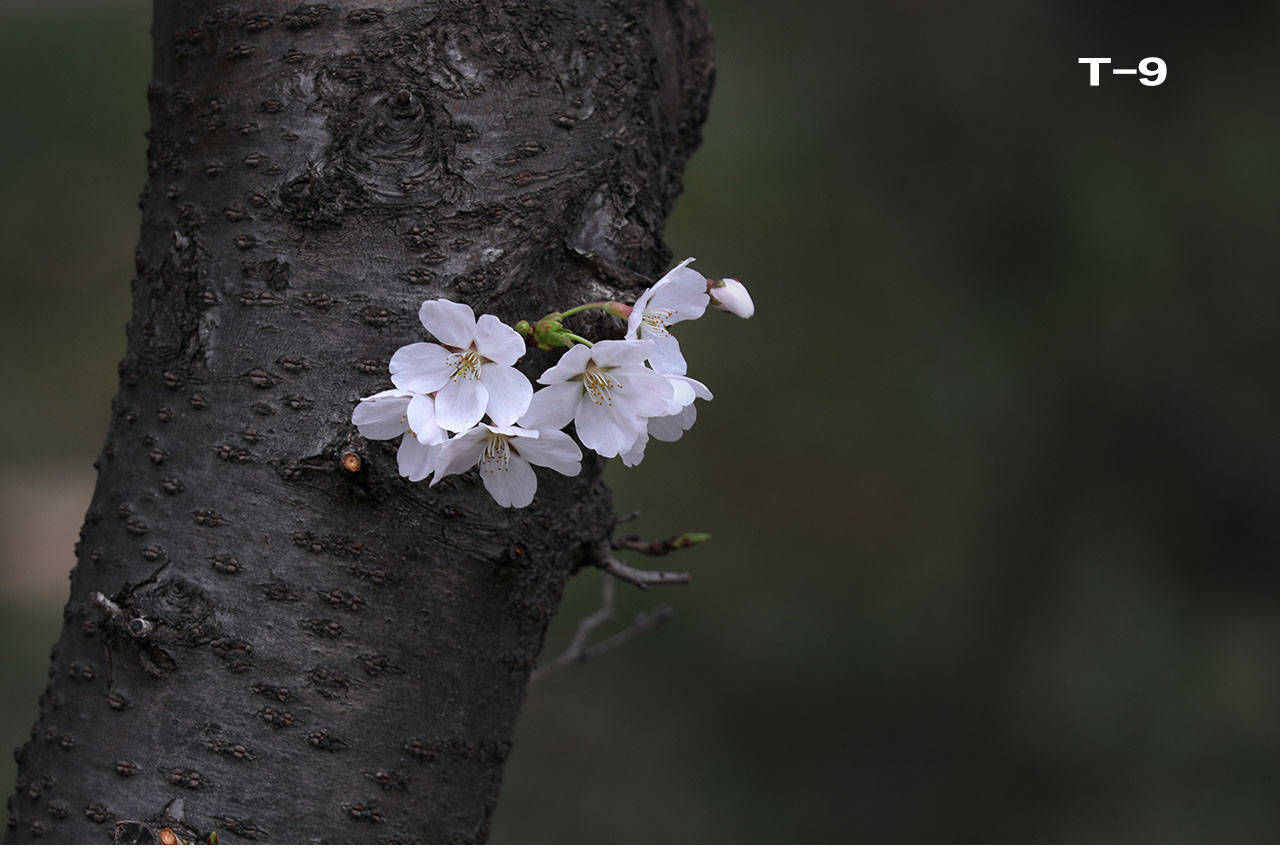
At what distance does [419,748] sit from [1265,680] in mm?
2106

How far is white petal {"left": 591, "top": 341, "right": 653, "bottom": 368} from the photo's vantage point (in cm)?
56

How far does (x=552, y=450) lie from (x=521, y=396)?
0.04 meters

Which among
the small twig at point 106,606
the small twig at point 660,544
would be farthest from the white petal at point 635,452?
the small twig at point 106,606

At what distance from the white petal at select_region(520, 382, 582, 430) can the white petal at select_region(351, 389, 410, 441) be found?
0.23 ft

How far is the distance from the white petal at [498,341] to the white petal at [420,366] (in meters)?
0.03

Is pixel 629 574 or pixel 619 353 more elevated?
pixel 619 353

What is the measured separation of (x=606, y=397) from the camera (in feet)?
1.92

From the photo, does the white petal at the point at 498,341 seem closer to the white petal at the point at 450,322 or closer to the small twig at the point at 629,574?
the white petal at the point at 450,322

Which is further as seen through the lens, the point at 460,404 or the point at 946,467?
A: the point at 946,467

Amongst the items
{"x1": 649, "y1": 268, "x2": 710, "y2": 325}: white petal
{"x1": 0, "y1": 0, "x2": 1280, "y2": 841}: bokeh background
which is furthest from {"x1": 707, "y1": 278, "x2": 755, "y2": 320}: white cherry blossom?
{"x1": 0, "y1": 0, "x2": 1280, "y2": 841}: bokeh background

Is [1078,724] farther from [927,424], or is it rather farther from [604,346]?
[604,346]

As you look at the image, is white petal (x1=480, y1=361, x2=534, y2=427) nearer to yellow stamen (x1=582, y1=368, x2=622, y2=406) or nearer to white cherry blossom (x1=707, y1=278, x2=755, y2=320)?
yellow stamen (x1=582, y1=368, x2=622, y2=406)

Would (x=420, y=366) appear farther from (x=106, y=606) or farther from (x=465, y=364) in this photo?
(x=106, y=606)

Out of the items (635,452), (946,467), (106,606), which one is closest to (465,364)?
(635,452)
